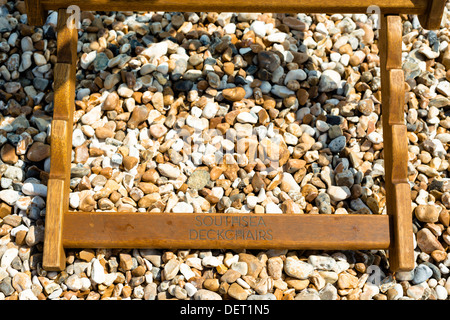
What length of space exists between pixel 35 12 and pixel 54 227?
72 centimetres

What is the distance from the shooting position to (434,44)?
2154 millimetres

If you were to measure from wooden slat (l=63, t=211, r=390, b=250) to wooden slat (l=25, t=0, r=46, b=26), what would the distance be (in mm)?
665

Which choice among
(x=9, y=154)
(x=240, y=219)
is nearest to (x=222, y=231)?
(x=240, y=219)

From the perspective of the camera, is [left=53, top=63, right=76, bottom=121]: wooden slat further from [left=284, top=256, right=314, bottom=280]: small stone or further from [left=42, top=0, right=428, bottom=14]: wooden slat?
[left=284, top=256, right=314, bottom=280]: small stone

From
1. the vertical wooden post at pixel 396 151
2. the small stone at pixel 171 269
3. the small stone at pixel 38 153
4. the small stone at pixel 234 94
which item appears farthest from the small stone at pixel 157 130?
the vertical wooden post at pixel 396 151

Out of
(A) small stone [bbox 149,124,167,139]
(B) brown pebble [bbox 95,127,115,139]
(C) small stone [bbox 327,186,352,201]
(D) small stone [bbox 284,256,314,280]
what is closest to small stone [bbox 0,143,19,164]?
(B) brown pebble [bbox 95,127,115,139]

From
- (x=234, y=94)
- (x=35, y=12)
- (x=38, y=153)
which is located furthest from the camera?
(x=234, y=94)

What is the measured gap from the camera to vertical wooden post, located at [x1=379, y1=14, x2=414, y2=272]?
5.23 feet

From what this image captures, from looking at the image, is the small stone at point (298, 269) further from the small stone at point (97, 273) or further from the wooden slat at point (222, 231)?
the small stone at point (97, 273)

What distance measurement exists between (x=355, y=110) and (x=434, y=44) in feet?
1.82

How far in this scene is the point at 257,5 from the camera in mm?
1599

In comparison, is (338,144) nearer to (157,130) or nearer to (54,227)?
(157,130)

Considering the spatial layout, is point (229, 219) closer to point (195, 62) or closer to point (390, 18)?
point (195, 62)

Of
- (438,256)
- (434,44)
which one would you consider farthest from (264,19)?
(438,256)
